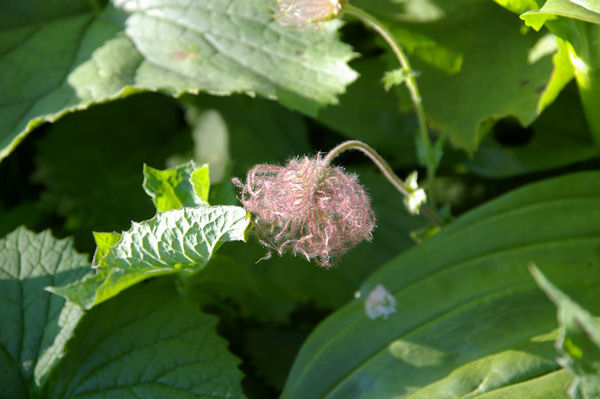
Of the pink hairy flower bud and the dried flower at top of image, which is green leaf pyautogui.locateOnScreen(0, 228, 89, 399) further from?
the dried flower at top of image

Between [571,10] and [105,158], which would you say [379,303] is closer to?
[571,10]

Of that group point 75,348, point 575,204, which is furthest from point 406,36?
point 75,348

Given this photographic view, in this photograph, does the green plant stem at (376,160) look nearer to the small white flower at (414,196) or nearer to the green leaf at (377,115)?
the small white flower at (414,196)

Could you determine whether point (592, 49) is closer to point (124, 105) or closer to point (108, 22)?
point (108, 22)

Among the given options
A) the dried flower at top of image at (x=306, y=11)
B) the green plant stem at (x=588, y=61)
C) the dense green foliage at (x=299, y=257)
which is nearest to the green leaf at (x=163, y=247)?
the dense green foliage at (x=299, y=257)

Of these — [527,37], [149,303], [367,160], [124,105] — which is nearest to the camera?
[149,303]

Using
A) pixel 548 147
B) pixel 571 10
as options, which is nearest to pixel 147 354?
pixel 571 10
